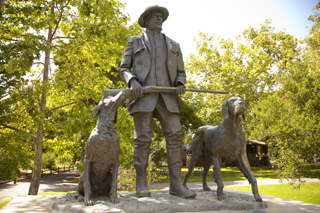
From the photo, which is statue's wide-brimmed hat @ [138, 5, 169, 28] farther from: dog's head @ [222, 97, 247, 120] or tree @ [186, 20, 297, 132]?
tree @ [186, 20, 297, 132]

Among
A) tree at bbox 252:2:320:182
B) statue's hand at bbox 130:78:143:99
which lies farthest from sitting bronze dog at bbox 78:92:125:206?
tree at bbox 252:2:320:182

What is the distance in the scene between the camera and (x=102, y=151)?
3.78 metres

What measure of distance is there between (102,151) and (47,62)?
6.28 metres

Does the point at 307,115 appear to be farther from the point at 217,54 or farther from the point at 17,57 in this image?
the point at 217,54

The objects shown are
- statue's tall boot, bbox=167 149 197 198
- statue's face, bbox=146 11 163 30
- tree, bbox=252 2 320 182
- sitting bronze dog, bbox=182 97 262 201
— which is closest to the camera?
sitting bronze dog, bbox=182 97 262 201

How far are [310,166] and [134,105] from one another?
7.70 meters

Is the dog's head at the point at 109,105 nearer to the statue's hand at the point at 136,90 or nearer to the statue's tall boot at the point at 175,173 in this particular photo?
the statue's hand at the point at 136,90

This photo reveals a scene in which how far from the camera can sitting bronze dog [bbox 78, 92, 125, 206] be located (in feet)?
12.3

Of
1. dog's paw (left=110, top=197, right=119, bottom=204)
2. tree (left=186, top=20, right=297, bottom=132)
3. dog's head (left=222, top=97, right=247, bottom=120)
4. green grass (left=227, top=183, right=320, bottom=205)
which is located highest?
tree (left=186, top=20, right=297, bottom=132)

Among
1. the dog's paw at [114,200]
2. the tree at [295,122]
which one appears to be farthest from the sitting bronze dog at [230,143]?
the tree at [295,122]

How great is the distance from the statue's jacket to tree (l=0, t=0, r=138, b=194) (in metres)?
2.75

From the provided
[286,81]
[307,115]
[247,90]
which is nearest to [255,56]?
[247,90]

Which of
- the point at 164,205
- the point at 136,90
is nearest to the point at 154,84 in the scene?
the point at 136,90

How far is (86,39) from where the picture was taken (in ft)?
30.3
